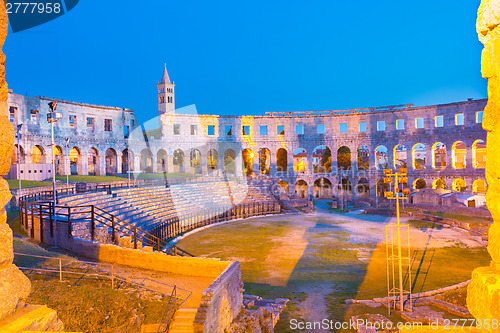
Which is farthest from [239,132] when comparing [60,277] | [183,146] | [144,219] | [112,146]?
[60,277]

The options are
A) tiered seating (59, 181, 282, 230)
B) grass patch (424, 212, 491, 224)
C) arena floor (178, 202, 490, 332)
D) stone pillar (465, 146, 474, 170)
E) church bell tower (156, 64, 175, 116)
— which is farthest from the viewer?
church bell tower (156, 64, 175, 116)

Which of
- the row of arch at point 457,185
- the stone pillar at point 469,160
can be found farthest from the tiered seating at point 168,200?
the stone pillar at point 469,160

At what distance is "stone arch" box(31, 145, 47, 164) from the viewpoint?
35697 millimetres

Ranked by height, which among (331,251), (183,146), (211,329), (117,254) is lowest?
(331,251)

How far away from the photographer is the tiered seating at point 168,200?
2039 cm

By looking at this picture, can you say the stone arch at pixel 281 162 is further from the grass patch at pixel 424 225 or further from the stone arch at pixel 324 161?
the grass patch at pixel 424 225

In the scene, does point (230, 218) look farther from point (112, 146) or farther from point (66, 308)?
point (66, 308)

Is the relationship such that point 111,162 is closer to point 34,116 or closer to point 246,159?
point 34,116

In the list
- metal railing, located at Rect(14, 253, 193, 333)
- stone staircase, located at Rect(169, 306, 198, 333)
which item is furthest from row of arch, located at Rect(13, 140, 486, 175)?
stone staircase, located at Rect(169, 306, 198, 333)

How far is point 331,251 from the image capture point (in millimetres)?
19422

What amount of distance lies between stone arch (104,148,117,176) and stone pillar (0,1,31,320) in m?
43.2

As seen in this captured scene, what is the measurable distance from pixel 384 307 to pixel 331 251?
7.89 m

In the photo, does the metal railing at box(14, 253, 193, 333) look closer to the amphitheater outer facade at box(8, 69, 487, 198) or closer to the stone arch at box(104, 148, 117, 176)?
the amphitheater outer facade at box(8, 69, 487, 198)

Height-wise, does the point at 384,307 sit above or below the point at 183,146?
below
